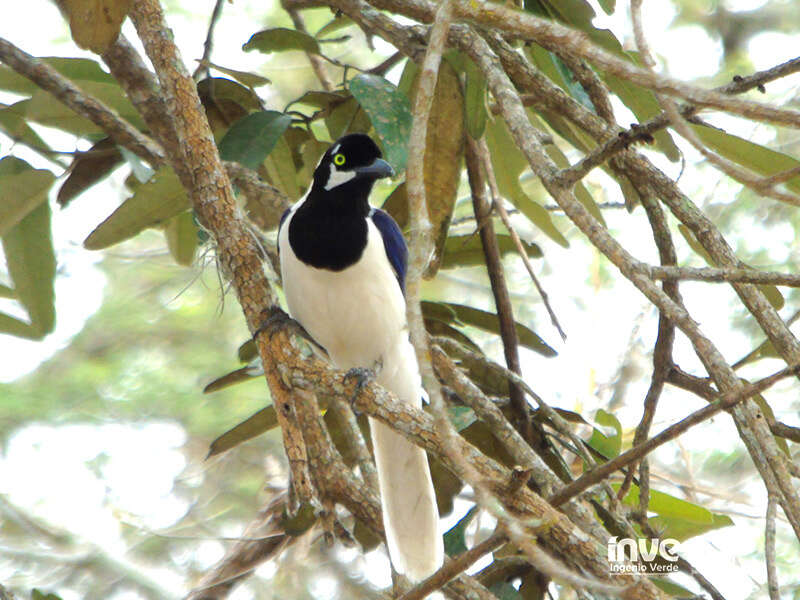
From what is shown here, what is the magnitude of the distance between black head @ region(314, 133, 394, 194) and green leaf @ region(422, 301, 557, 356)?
44 centimetres

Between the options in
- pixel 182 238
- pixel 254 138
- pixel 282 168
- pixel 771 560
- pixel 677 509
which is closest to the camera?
pixel 771 560

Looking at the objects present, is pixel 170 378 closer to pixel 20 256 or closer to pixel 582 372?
pixel 582 372

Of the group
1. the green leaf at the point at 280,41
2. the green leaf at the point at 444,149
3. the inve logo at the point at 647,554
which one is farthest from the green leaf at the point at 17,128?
the inve logo at the point at 647,554

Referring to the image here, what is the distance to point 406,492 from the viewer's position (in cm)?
308

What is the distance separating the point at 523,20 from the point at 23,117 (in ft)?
6.15

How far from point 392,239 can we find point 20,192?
118cm

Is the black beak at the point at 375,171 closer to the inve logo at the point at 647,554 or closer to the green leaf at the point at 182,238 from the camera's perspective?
the green leaf at the point at 182,238

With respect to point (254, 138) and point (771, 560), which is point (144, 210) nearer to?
point (254, 138)

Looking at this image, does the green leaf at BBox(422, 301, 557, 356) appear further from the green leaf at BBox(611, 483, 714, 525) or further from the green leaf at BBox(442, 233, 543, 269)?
the green leaf at BBox(611, 483, 714, 525)

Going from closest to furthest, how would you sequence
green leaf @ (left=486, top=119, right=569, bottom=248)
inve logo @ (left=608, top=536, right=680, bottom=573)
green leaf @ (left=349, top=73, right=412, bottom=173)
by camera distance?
inve logo @ (left=608, top=536, right=680, bottom=573)
green leaf @ (left=349, top=73, right=412, bottom=173)
green leaf @ (left=486, top=119, right=569, bottom=248)

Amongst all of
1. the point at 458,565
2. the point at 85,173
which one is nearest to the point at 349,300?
the point at 85,173

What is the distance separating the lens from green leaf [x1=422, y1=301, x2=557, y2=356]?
3090 mm

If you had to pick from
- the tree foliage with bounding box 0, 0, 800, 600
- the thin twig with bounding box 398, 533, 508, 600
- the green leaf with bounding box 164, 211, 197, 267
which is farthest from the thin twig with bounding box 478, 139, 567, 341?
the thin twig with bounding box 398, 533, 508, 600

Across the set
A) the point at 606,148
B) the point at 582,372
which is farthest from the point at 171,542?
the point at 606,148
